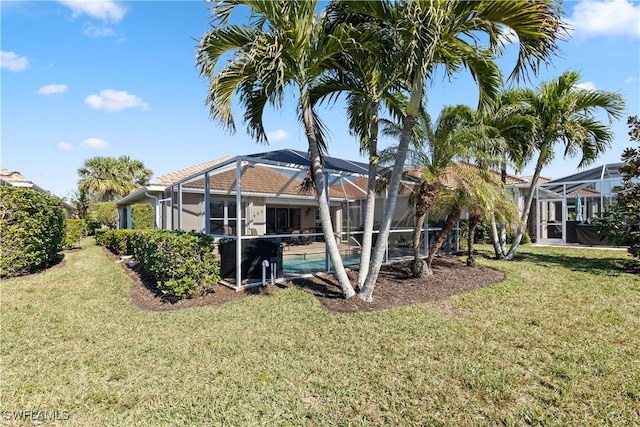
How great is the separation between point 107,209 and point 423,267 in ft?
87.7

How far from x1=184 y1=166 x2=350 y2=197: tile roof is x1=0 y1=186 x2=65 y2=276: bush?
453 cm

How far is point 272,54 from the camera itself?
5.15m

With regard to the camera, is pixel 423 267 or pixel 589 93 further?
pixel 589 93

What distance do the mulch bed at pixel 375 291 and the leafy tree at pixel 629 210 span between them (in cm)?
443

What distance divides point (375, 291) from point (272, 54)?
17.7ft

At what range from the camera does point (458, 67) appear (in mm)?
6375

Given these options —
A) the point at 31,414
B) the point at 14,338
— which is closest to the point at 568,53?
the point at 31,414

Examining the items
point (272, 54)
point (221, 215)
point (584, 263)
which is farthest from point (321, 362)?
point (584, 263)

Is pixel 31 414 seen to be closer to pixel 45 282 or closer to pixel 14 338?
pixel 14 338

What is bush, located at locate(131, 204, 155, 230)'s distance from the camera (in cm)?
1559

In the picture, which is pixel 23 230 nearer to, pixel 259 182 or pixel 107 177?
pixel 259 182

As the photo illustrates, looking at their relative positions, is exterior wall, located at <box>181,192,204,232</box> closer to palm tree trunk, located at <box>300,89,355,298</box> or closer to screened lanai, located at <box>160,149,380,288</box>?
screened lanai, located at <box>160,149,380,288</box>

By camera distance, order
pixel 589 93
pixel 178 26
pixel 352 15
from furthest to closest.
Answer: pixel 589 93 < pixel 178 26 < pixel 352 15

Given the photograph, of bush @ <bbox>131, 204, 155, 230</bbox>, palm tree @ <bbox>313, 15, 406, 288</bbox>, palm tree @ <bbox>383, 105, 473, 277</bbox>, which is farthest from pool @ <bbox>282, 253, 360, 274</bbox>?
bush @ <bbox>131, 204, 155, 230</bbox>
